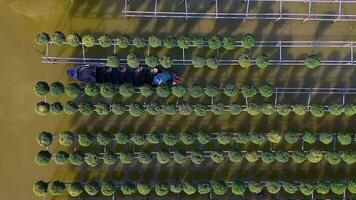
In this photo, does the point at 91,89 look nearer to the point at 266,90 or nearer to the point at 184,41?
the point at 184,41

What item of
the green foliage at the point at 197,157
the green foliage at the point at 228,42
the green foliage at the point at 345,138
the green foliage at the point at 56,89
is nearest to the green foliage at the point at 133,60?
the green foliage at the point at 56,89

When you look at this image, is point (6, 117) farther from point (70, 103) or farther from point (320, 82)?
point (320, 82)

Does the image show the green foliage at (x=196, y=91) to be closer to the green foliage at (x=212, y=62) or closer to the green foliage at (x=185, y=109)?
the green foliage at (x=185, y=109)

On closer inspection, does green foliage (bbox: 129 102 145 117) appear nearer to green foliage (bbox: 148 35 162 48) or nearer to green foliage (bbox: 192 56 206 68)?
green foliage (bbox: 148 35 162 48)

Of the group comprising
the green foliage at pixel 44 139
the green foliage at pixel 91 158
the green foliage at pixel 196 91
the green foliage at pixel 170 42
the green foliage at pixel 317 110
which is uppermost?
the green foliage at pixel 170 42

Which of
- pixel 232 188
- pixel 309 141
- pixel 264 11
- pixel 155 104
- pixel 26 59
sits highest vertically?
pixel 264 11

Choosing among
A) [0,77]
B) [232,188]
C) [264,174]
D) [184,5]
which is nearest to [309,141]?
[264,174]

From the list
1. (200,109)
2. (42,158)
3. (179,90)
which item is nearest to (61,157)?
(42,158)

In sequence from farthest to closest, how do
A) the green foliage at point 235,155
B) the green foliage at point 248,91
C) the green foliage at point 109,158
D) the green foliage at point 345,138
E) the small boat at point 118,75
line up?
the small boat at point 118,75, the green foliage at point 345,138, the green foliage at point 248,91, the green foliage at point 235,155, the green foliage at point 109,158
